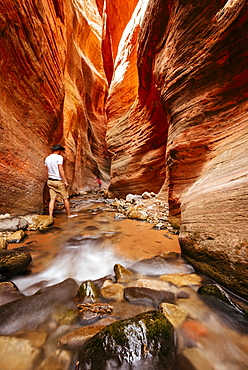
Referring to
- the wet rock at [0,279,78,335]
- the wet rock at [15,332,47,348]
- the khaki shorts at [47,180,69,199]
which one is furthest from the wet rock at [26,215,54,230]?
the wet rock at [15,332,47,348]

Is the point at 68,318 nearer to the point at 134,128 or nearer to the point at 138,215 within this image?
the point at 138,215

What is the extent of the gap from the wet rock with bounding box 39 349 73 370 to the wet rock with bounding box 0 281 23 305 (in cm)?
85

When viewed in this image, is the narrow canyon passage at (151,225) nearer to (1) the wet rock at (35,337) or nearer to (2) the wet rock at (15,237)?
(1) the wet rock at (35,337)

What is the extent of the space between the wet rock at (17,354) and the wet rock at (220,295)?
1.55 meters

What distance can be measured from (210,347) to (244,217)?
1197 millimetres

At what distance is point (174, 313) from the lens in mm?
1343

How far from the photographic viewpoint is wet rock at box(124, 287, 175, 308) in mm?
1526

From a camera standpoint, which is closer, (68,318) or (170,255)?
(68,318)

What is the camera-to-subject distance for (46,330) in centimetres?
125

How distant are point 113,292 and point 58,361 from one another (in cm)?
73

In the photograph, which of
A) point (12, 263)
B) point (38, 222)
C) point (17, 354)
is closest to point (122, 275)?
point (17, 354)

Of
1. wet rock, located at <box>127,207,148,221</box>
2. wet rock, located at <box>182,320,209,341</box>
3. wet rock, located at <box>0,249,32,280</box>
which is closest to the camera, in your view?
wet rock, located at <box>182,320,209,341</box>

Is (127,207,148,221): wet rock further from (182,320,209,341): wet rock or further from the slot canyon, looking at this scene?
(182,320,209,341): wet rock

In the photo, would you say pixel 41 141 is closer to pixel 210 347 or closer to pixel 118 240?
pixel 118 240
